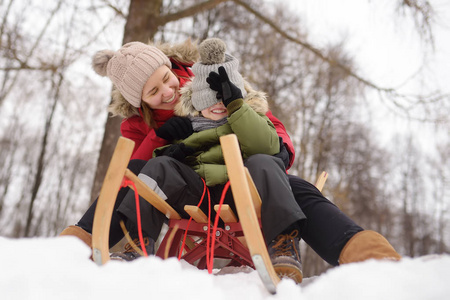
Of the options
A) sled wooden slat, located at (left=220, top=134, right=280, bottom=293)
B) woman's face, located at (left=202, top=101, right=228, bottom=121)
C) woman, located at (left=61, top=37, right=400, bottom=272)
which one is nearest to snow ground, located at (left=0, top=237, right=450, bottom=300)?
sled wooden slat, located at (left=220, top=134, right=280, bottom=293)

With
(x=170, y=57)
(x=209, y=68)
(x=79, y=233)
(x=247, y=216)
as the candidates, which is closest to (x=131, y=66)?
(x=170, y=57)

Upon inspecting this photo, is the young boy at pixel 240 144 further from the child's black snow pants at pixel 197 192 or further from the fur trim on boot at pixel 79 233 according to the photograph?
the fur trim on boot at pixel 79 233

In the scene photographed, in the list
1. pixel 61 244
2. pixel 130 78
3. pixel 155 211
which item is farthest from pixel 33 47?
pixel 61 244

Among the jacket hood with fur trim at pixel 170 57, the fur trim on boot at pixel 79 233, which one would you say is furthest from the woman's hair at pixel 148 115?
the fur trim on boot at pixel 79 233

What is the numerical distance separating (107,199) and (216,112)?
0.76m

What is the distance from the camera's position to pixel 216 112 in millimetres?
1636

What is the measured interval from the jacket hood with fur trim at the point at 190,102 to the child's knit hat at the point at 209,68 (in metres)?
0.05

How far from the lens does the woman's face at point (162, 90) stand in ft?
6.07

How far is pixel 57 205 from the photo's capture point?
14.8 meters

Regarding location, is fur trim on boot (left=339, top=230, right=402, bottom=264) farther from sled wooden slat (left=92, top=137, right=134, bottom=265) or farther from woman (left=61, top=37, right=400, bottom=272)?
sled wooden slat (left=92, top=137, right=134, bottom=265)

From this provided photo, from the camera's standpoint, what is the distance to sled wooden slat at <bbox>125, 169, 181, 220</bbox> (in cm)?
115

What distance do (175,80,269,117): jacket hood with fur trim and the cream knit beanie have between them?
0.25 metres

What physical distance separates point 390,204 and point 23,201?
1644cm

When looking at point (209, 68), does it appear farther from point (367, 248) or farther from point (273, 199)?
point (367, 248)
